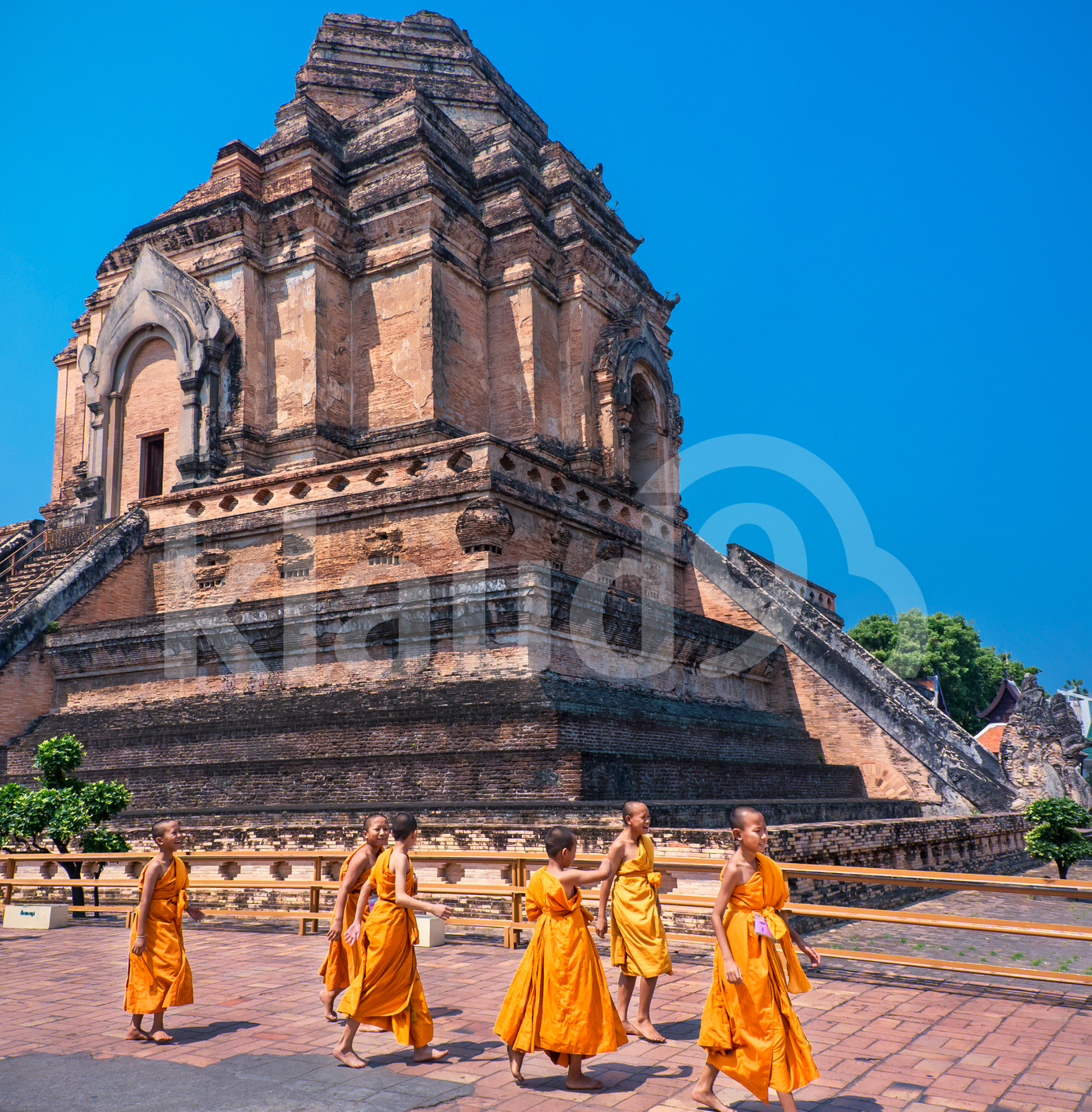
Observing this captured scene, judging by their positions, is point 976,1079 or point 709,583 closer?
point 976,1079

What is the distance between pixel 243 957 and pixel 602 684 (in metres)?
5.40

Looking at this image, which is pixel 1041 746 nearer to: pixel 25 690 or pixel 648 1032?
pixel 648 1032

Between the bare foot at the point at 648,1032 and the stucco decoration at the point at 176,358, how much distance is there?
13174mm

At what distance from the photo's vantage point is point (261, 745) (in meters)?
11.3

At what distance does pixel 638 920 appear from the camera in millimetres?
5340

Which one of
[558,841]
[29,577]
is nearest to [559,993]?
[558,841]

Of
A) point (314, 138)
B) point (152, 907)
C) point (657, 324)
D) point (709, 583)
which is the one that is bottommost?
point (152, 907)

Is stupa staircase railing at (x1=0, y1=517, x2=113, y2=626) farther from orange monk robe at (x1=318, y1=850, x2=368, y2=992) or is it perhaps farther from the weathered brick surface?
orange monk robe at (x1=318, y1=850, x2=368, y2=992)

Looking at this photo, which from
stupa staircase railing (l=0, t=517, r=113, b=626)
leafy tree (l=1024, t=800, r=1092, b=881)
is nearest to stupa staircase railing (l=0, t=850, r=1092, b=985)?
leafy tree (l=1024, t=800, r=1092, b=881)

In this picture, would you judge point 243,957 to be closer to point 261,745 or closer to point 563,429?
point 261,745

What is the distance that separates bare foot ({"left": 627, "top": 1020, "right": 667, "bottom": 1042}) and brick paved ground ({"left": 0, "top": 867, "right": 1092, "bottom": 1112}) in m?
0.05

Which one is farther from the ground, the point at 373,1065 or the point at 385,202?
the point at 385,202

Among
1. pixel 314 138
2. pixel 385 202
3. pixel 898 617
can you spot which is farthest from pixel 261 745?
pixel 898 617

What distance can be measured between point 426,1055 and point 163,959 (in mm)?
1608
